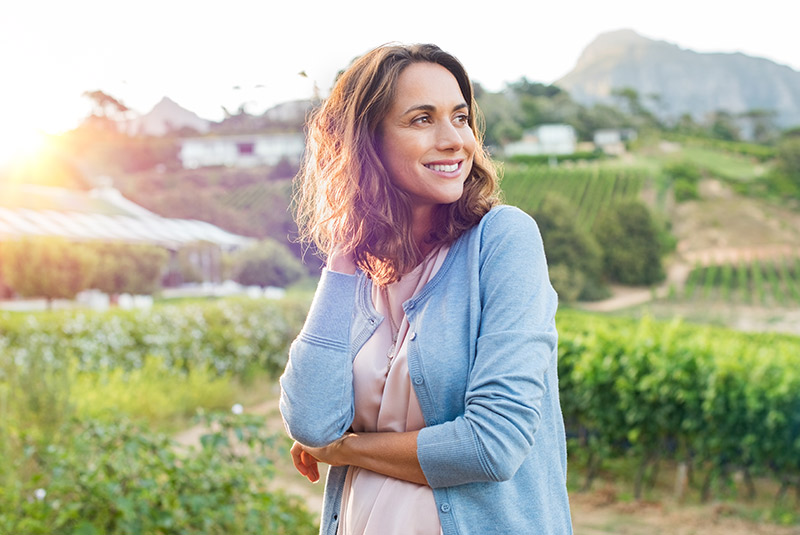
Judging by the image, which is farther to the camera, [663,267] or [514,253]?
[663,267]

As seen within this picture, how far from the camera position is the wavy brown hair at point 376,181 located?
106 cm

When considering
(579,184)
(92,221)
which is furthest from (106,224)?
(579,184)

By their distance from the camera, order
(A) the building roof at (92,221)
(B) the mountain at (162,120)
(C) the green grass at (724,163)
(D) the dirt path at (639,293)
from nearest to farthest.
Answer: (A) the building roof at (92,221), (B) the mountain at (162,120), (D) the dirt path at (639,293), (C) the green grass at (724,163)

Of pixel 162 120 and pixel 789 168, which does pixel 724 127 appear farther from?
pixel 162 120

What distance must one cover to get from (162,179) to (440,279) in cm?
1986

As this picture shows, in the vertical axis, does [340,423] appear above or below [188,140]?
above

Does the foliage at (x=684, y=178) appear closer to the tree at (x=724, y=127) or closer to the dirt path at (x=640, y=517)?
the tree at (x=724, y=127)

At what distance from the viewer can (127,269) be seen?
12.9 meters

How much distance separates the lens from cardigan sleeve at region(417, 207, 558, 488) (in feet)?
2.91

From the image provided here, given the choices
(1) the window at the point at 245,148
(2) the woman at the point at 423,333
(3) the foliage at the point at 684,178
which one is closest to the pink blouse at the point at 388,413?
(2) the woman at the point at 423,333

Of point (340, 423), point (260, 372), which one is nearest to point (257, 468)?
point (340, 423)

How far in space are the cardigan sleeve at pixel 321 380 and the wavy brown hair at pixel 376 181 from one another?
0.36ft

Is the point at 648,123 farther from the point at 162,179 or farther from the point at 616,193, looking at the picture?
the point at 162,179

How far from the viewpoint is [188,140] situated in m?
20.1
